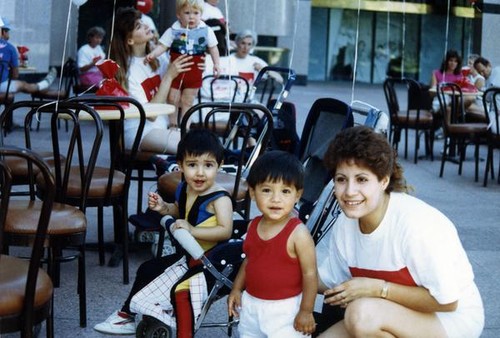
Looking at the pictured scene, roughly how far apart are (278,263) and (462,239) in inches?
156

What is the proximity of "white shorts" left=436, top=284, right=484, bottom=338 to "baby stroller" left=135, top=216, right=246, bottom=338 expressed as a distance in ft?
3.17

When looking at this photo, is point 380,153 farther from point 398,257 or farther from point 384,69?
point 384,69

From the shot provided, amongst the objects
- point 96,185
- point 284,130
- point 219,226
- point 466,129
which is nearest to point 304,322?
point 219,226

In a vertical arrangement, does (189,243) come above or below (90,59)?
below

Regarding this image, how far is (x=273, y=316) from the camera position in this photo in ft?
12.5

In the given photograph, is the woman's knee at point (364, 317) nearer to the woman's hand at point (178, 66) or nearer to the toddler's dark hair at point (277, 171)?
the toddler's dark hair at point (277, 171)

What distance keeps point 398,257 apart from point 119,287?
240cm

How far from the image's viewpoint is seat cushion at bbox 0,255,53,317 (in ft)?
11.1

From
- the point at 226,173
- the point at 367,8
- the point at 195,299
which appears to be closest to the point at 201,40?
the point at 226,173

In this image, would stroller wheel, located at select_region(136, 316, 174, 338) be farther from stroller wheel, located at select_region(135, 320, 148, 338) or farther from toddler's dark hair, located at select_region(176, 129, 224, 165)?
toddler's dark hair, located at select_region(176, 129, 224, 165)

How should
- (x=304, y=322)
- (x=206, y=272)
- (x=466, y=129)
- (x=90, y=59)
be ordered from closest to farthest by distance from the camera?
1. (x=304, y=322)
2. (x=206, y=272)
3. (x=466, y=129)
4. (x=90, y=59)

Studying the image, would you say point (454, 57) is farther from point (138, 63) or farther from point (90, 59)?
point (138, 63)

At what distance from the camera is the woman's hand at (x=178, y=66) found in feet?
24.5

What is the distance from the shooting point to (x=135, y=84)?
7.34 metres
